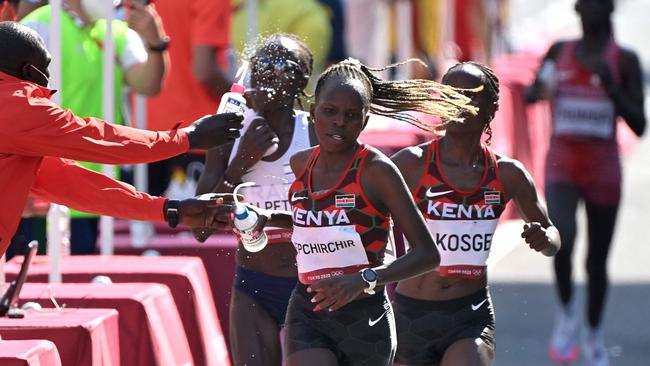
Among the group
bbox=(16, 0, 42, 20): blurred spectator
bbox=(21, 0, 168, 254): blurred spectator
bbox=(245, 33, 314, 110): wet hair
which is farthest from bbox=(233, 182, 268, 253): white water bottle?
bbox=(16, 0, 42, 20): blurred spectator

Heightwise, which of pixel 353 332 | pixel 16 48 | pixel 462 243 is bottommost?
pixel 353 332

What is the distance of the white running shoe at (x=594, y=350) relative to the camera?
34.0 ft

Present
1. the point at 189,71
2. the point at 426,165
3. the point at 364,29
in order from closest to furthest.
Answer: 1. the point at 426,165
2. the point at 189,71
3. the point at 364,29

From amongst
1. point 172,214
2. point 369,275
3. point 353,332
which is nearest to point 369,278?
point 369,275

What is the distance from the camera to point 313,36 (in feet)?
39.3

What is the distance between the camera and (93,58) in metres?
9.30

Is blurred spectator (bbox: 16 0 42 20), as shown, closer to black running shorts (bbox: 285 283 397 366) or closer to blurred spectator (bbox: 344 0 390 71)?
black running shorts (bbox: 285 283 397 366)

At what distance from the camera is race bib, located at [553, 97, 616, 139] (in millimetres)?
10914

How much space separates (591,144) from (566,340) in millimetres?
1247

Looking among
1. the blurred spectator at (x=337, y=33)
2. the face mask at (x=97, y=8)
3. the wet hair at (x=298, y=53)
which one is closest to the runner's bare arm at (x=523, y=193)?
the wet hair at (x=298, y=53)

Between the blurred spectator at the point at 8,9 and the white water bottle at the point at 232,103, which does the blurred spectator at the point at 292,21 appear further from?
the white water bottle at the point at 232,103

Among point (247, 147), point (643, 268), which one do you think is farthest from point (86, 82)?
point (643, 268)

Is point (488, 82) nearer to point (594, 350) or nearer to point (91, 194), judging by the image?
point (91, 194)

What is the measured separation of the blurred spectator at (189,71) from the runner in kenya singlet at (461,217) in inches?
146
